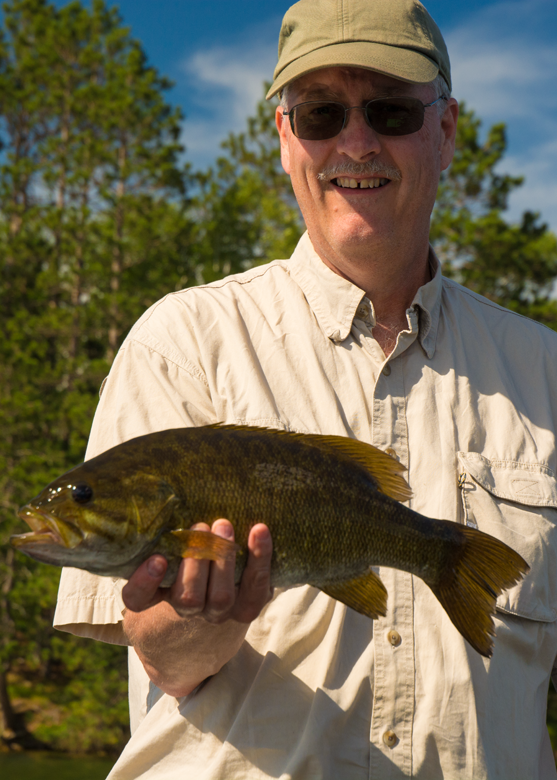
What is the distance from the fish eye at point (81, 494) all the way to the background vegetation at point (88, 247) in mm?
24140

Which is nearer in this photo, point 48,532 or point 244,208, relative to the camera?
point 48,532

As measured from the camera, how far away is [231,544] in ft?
6.95

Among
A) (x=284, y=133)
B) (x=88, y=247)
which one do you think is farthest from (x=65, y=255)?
(x=284, y=133)

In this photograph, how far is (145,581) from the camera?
2125mm

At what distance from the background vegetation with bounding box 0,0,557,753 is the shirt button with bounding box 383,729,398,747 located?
78.1 ft

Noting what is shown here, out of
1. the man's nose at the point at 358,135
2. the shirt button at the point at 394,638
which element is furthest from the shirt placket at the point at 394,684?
the man's nose at the point at 358,135

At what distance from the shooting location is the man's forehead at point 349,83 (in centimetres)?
335

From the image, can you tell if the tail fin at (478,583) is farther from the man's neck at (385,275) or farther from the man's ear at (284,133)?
the man's ear at (284,133)

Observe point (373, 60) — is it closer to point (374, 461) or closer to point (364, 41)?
point (364, 41)

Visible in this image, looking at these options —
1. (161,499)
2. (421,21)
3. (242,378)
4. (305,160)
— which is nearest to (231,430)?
(161,499)

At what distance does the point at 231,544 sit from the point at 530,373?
1.87 meters

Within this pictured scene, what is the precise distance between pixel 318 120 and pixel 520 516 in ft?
6.32

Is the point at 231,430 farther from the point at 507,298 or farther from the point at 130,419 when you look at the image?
the point at 507,298

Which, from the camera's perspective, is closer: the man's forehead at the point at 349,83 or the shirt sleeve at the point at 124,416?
the shirt sleeve at the point at 124,416
